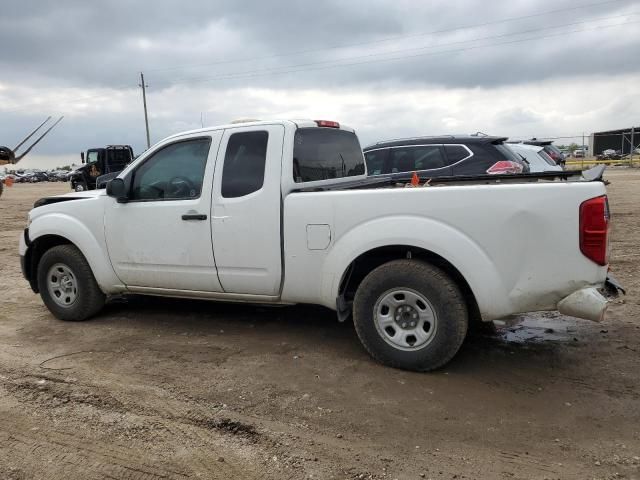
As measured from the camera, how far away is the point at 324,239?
166 inches

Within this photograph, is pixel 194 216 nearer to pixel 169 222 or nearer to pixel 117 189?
pixel 169 222

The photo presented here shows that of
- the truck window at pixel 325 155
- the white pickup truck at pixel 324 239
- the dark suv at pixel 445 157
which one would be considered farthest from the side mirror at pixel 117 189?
the dark suv at pixel 445 157

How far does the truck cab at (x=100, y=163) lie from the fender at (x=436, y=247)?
2495cm

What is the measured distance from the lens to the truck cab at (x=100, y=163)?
27.1 meters

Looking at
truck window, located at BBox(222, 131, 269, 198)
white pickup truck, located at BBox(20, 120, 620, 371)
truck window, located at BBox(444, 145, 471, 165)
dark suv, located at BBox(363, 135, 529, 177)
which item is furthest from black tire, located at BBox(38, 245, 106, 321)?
truck window, located at BBox(444, 145, 471, 165)

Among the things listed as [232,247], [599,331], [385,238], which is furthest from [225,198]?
[599,331]

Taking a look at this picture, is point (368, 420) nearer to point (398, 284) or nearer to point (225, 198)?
point (398, 284)

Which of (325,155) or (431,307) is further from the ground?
(325,155)

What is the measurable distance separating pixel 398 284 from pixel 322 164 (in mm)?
1541

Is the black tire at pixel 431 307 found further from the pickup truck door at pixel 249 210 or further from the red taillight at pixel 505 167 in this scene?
the red taillight at pixel 505 167

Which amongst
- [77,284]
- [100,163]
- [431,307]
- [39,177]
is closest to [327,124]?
[431,307]

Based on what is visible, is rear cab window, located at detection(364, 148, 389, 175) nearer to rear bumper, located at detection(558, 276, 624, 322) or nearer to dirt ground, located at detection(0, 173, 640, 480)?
dirt ground, located at detection(0, 173, 640, 480)

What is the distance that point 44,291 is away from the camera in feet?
18.7

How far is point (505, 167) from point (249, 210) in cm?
515
